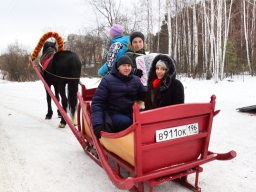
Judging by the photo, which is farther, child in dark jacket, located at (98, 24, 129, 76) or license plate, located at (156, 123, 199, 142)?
child in dark jacket, located at (98, 24, 129, 76)

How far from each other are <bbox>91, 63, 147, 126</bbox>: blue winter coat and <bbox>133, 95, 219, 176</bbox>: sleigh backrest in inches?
28.2

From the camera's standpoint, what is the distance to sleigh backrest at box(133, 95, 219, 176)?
1.99 metres

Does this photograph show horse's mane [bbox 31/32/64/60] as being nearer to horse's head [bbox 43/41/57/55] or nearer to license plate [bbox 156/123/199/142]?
horse's head [bbox 43/41/57/55]

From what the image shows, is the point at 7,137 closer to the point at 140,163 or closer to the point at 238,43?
the point at 140,163

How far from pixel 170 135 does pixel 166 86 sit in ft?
2.17

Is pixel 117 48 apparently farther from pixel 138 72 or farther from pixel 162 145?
pixel 162 145

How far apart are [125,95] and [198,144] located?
95 cm

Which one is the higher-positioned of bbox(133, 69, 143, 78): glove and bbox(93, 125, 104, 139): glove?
bbox(133, 69, 143, 78): glove

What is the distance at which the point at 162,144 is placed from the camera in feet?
6.86

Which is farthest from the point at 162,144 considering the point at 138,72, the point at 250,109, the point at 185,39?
the point at 185,39

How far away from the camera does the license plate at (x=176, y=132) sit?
2092mm

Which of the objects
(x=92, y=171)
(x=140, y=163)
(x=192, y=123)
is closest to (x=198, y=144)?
(x=192, y=123)

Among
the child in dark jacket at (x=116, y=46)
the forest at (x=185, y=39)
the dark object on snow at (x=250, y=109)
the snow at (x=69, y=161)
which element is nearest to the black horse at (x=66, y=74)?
the snow at (x=69, y=161)

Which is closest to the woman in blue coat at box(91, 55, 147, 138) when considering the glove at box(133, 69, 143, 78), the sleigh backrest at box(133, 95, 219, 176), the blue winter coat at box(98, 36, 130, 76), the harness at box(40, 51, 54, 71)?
the glove at box(133, 69, 143, 78)
